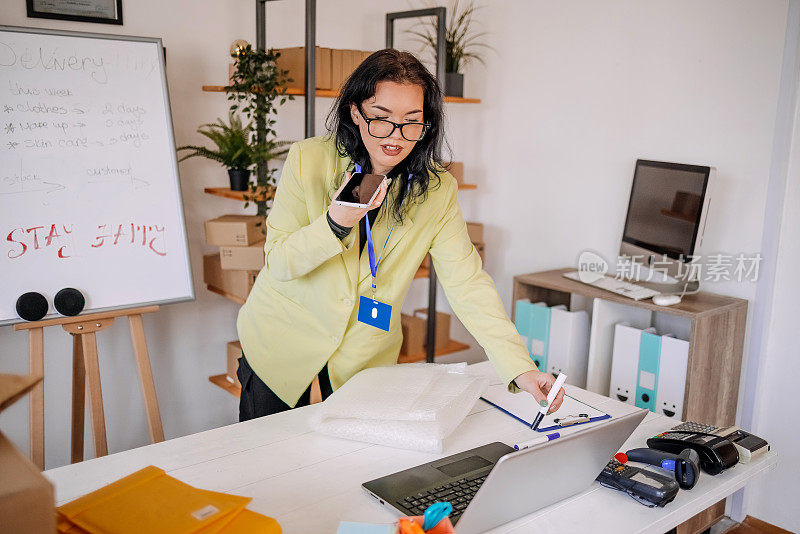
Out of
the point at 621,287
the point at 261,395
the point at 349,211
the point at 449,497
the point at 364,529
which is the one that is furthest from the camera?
the point at 621,287

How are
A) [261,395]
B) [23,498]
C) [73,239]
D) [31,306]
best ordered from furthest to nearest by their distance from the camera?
1. [73,239]
2. [31,306]
3. [261,395]
4. [23,498]

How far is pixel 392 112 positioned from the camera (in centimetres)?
155

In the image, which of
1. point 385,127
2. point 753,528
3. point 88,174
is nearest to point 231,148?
point 88,174

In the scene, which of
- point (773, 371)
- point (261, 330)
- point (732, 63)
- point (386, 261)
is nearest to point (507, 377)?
point (386, 261)

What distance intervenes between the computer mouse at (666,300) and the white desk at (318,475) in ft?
3.57

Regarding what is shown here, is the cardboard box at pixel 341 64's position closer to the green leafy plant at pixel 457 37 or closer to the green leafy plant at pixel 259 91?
the green leafy plant at pixel 259 91

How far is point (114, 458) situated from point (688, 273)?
7.17 feet

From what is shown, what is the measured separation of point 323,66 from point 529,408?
1.82 m

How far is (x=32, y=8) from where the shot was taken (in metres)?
2.60

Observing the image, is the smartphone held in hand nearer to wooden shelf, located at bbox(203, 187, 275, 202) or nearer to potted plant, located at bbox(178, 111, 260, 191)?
wooden shelf, located at bbox(203, 187, 275, 202)

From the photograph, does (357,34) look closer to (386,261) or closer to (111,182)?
(111,182)

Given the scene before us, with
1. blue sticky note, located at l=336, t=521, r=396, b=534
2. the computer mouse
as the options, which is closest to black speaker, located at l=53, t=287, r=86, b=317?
blue sticky note, located at l=336, t=521, r=396, b=534

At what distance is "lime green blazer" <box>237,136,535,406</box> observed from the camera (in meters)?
1.64

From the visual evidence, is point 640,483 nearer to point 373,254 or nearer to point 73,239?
point 373,254
